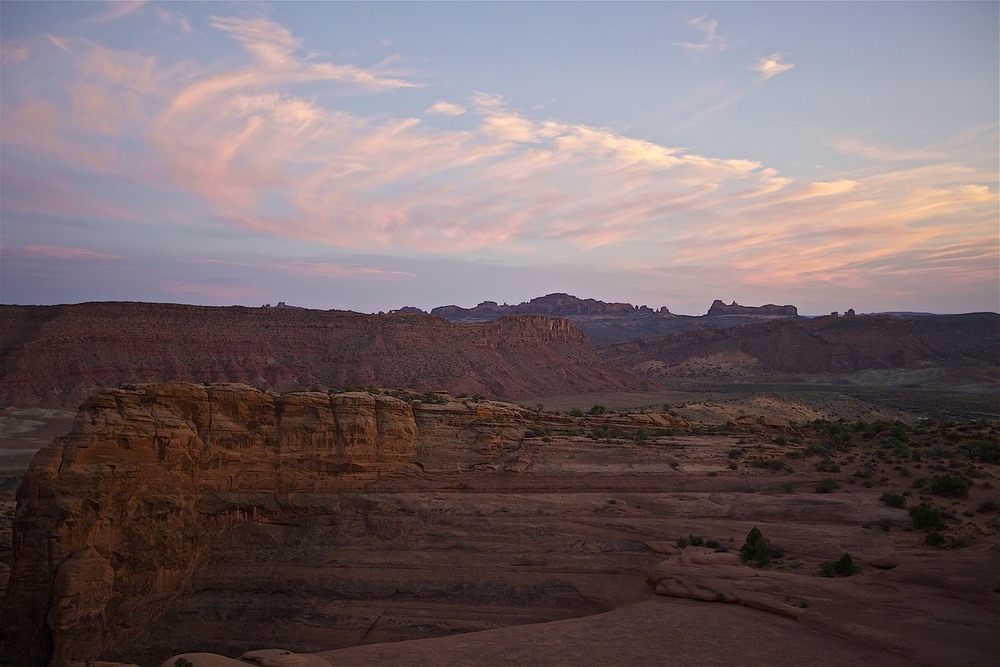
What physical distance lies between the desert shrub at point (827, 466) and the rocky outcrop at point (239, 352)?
48159mm

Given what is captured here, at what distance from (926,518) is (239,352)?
203 ft

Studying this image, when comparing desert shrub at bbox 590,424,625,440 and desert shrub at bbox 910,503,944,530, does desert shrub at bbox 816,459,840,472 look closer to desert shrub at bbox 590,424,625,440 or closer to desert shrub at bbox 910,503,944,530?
desert shrub at bbox 910,503,944,530

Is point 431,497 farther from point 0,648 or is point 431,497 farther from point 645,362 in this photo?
point 645,362

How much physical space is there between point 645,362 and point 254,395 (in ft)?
382

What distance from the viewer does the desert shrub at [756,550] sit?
56.7ft

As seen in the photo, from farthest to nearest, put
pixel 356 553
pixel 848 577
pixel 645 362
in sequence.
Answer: pixel 645 362, pixel 356 553, pixel 848 577

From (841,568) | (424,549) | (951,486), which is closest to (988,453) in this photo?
(951,486)

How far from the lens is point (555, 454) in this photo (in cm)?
2283

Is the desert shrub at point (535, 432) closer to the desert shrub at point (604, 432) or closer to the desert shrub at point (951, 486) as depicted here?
the desert shrub at point (604, 432)

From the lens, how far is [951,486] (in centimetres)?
2052

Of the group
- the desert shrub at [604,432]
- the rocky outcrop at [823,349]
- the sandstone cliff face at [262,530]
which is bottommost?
the sandstone cliff face at [262,530]

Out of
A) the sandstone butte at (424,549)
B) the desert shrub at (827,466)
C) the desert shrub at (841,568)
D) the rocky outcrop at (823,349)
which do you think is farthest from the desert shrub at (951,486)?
the rocky outcrop at (823,349)

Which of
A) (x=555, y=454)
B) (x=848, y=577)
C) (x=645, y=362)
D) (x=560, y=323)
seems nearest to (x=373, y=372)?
(x=560, y=323)

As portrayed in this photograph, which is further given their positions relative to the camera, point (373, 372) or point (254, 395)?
point (373, 372)
